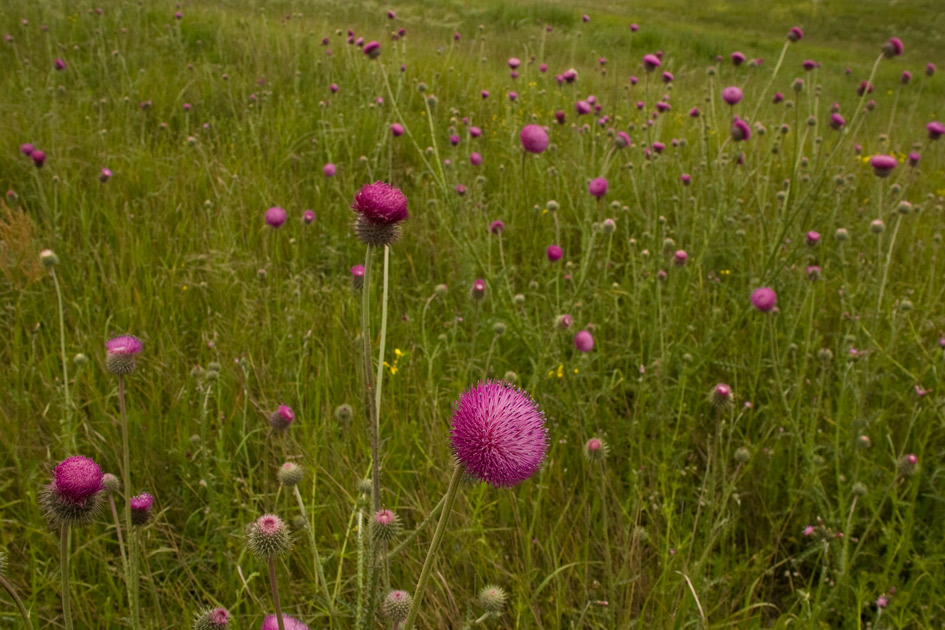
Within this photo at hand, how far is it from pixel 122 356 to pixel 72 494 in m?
0.39

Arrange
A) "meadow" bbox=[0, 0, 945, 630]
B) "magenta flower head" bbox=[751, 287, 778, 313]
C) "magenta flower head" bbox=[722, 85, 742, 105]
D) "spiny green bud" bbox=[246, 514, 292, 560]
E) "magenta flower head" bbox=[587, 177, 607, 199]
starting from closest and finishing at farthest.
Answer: "spiny green bud" bbox=[246, 514, 292, 560] → "meadow" bbox=[0, 0, 945, 630] → "magenta flower head" bbox=[751, 287, 778, 313] → "magenta flower head" bbox=[587, 177, 607, 199] → "magenta flower head" bbox=[722, 85, 742, 105]

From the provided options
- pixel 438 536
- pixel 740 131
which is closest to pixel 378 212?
pixel 438 536

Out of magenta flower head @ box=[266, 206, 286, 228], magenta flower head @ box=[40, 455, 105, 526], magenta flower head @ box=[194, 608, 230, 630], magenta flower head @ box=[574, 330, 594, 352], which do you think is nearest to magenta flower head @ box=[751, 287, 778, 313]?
magenta flower head @ box=[574, 330, 594, 352]

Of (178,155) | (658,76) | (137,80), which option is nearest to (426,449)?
(178,155)

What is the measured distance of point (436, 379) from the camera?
2.30 m

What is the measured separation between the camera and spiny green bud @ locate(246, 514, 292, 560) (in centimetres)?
96

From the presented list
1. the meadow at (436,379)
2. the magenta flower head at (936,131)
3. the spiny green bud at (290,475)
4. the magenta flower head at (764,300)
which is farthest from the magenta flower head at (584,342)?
the magenta flower head at (936,131)

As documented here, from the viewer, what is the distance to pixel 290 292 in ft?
8.42

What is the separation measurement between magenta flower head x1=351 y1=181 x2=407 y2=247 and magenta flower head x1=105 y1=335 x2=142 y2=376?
577mm

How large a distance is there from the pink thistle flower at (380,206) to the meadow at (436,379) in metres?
0.02

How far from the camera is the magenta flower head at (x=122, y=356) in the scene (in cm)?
127

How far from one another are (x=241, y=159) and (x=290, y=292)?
4.45ft

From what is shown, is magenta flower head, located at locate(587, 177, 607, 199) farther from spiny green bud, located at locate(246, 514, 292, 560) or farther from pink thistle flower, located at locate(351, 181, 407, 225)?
spiny green bud, located at locate(246, 514, 292, 560)

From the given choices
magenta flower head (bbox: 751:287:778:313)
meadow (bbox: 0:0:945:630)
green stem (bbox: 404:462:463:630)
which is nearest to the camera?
green stem (bbox: 404:462:463:630)
